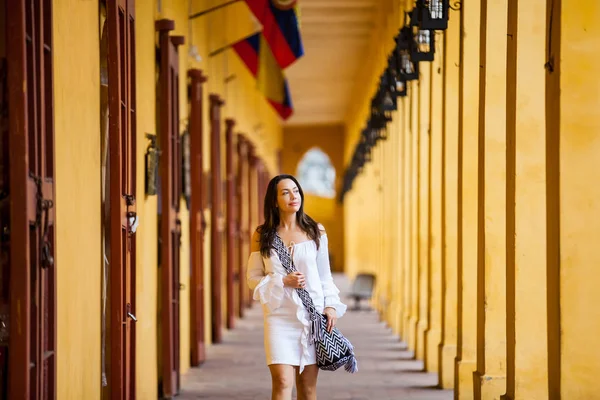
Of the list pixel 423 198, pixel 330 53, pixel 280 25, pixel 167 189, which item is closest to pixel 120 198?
pixel 167 189

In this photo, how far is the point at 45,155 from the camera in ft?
17.4

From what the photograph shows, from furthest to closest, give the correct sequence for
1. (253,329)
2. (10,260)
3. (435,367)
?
(253,329) → (435,367) → (10,260)

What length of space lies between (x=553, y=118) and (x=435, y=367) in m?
6.24

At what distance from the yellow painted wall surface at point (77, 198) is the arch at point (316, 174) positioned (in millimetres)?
39199

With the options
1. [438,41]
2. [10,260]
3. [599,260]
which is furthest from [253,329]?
[10,260]

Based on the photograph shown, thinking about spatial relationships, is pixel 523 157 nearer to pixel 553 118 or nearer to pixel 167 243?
pixel 553 118

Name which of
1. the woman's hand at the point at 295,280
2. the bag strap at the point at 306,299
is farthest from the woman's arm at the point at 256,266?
the woman's hand at the point at 295,280

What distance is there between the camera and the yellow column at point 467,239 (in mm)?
9547

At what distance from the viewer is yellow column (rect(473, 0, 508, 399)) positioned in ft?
27.8

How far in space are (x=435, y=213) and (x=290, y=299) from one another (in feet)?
21.7

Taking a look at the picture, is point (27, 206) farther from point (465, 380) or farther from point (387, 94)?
point (387, 94)

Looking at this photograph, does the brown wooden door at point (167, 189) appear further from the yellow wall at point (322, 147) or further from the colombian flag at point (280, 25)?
the yellow wall at point (322, 147)

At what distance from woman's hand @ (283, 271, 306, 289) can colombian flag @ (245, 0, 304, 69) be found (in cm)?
767

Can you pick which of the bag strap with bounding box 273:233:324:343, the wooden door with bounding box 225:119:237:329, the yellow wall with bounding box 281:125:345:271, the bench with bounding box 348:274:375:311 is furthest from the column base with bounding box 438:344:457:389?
the yellow wall with bounding box 281:125:345:271
